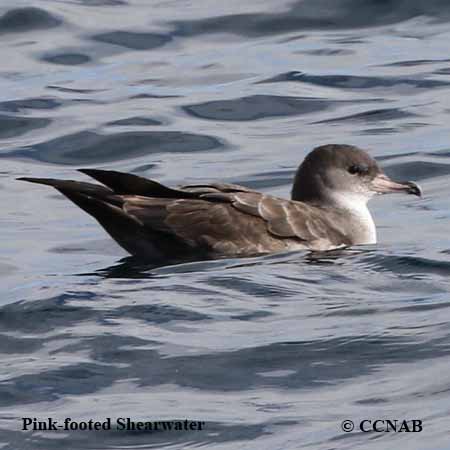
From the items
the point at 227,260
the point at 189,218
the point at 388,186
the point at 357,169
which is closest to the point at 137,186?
the point at 189,218

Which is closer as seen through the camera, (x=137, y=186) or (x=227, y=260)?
(x=227, y=260)

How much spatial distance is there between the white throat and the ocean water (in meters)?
0.13

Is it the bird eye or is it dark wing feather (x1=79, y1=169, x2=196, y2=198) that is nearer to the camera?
dark wing feather (x1=79, y1=169, x2=196, y2=198)

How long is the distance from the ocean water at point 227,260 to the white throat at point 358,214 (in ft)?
0.43

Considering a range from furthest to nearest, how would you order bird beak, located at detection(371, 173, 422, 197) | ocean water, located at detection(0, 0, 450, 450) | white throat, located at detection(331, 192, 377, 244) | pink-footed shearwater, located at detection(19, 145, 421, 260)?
bird beak, located at detection(371, 173, 422, 197) → white throat, located at detection(331, 192, 377, 244) → pink-footed shearwater, located at detection(19, 145, 421, 260) → ocean water, located at detection(0, 0, 450, 450)

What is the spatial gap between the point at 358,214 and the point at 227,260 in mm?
1211

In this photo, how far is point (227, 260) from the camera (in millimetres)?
10281

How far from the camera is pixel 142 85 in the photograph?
16.7 meters

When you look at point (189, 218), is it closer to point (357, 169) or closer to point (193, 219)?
point (193, 219)

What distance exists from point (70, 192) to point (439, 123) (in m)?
5.32

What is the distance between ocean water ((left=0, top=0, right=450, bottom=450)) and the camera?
718 cm

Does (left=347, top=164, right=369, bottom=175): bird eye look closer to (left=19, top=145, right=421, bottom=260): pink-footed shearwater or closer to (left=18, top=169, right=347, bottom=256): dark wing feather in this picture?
(left=19, top=145, right=421, bottom=260): pink-footed shearwater

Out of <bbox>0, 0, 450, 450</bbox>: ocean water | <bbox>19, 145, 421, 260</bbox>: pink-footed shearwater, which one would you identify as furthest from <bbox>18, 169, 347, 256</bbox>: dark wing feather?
<bbox>0, 0, 450, 450</bbox>: ocean water

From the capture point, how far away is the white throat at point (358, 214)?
428 inches
